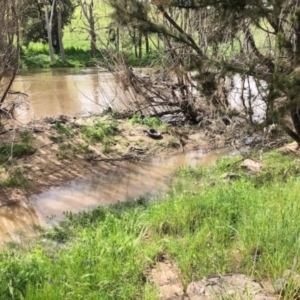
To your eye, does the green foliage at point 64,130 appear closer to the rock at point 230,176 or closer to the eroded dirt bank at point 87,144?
the eroded dirt bank at point 87,144

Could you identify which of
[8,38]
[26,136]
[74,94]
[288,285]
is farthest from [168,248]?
[74,94]

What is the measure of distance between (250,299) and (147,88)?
9678mm

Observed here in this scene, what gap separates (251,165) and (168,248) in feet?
14.7

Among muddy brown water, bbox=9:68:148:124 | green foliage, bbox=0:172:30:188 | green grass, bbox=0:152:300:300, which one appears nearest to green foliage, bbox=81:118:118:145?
muddy brown water, bbox=9:68:148:124

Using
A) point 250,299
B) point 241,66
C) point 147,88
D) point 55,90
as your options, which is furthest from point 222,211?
point 55,90

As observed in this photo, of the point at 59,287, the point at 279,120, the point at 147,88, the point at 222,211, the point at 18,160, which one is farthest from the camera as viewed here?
the point at 147,88

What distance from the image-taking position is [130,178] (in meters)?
8.95

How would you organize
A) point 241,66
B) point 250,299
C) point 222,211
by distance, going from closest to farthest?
point 250,299
point 222,211
point 241,66

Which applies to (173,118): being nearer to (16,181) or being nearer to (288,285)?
(16,181)

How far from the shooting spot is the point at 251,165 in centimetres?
852

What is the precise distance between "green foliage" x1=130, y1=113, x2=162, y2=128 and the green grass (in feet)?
19.2

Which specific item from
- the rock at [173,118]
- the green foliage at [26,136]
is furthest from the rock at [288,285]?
the rock at [173,118]

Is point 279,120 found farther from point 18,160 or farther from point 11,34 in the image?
point 11,34

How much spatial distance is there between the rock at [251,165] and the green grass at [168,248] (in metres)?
2.05
